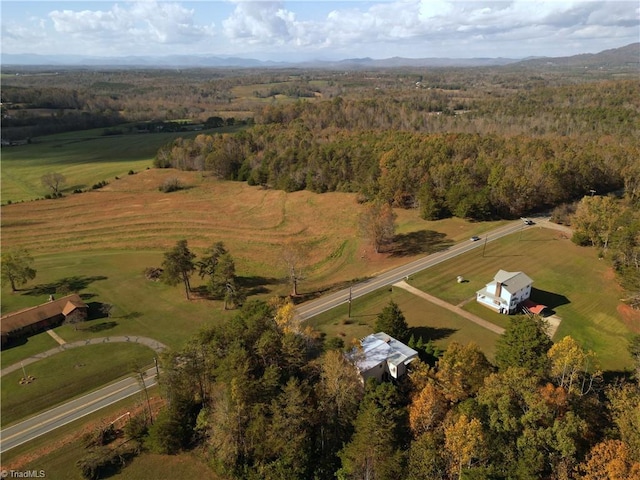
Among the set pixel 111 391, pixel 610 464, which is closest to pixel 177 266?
pixel 111 391

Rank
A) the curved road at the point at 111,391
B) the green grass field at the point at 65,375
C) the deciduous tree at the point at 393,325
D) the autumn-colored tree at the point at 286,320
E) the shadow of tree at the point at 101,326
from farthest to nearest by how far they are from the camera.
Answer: the shadow of tree at the point at 101,326 → the deciduous tree at the point at 393,325 → the green grass field at the point at 65,375 → the autumn-colored tree at the point at 286,320 → the curved road at the point at 111,391

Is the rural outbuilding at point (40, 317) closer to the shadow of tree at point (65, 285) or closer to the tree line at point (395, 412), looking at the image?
the shadow of tree at point (65, 285)

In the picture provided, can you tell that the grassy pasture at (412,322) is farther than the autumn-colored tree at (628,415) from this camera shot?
Yes

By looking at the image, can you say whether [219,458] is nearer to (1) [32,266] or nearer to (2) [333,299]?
(2) [333,299]

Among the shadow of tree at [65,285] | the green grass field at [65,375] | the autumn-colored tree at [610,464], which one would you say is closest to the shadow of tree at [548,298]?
the autumn-colored tree at [610,464]

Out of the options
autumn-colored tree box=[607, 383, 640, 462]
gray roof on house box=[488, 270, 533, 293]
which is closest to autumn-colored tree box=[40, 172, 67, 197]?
gray roof on house box=[488, 270, 533, 293]
